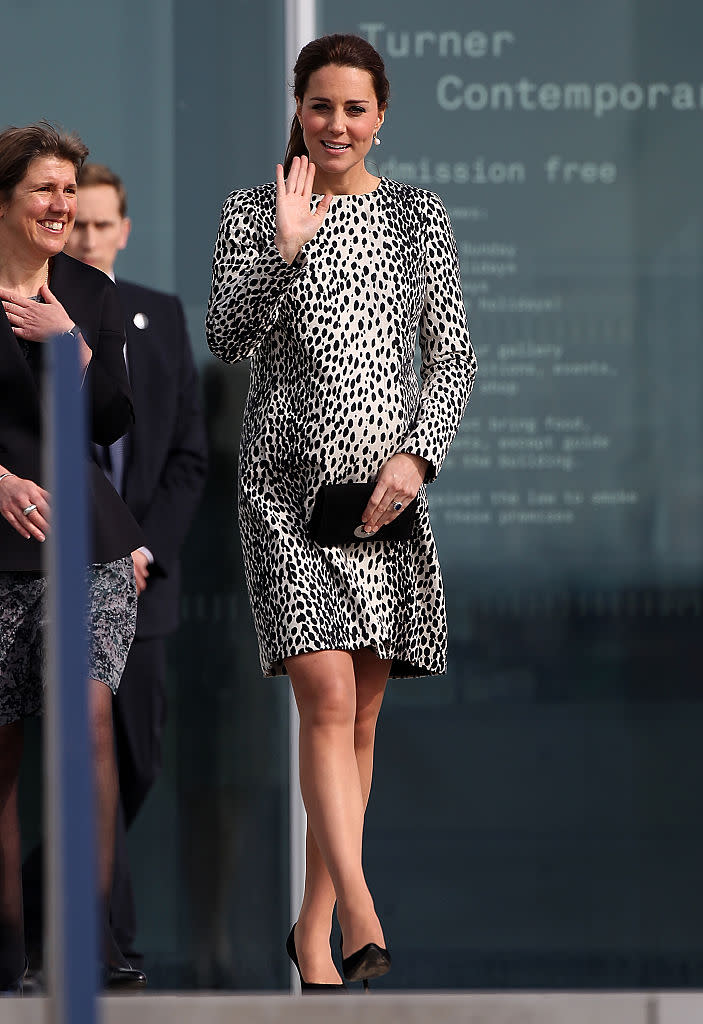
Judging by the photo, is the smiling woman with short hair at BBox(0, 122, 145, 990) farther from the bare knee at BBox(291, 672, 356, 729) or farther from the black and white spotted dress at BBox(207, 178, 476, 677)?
the bare knee at BBox(291, 672, 356, 729)

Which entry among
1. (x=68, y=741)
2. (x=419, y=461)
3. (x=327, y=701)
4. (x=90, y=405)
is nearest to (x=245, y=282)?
(x=90, y=405)

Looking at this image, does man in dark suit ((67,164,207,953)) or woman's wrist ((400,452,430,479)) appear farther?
man in dark suit ((67,164,207,953))

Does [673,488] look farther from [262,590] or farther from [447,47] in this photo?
[262,590]

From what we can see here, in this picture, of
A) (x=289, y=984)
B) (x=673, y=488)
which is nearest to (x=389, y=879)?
(x=289, y=984)

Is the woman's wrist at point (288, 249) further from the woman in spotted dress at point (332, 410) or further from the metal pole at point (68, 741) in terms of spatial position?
the metal pole at point (68, 741)

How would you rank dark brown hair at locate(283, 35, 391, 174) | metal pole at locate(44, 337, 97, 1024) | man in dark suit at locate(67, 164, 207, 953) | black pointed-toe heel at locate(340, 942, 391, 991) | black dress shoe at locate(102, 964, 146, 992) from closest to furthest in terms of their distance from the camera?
metal pole at locate(44, 337, 97, 1024)
black pointed-toe heel at locate(340, 942, 391, 991)
dark brown hair at locate(283, 35, 391, 174)
black dress shoe at locate(102, 964, 146, 992)
man in dark suit at locate(67, 164, 207, 953)

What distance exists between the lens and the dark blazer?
325 centimetres

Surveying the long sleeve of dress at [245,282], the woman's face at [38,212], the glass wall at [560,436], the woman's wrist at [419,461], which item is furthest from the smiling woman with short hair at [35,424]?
the glass wall at [560,436]

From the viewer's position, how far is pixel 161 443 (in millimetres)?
4730

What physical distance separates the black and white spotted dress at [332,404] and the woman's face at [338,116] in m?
0.10

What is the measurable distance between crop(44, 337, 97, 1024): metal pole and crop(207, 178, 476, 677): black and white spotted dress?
69.5 inches

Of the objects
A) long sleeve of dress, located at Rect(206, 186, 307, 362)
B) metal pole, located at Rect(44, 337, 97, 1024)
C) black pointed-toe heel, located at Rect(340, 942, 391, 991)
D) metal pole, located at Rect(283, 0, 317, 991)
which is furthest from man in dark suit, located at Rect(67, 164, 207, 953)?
metal pole, located at Rect(44, 337, 97, 1024)

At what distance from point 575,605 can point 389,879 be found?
3.74 feet

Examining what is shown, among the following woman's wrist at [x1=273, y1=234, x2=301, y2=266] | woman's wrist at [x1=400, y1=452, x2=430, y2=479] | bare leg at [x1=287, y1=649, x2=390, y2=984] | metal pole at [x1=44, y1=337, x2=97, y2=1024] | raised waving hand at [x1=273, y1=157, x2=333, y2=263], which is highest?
raised waving hand at [x1=273, y1=157, x2=333, y2=263]
